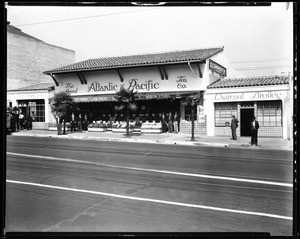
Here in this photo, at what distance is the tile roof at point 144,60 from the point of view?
885 inches

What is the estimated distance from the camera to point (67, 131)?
22.2m

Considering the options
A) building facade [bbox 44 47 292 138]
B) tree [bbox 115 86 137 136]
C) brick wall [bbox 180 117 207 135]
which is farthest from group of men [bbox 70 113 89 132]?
brick wall [bbox 180 117 207 135]

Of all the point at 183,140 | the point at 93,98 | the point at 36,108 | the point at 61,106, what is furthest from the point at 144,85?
the point at 36,108

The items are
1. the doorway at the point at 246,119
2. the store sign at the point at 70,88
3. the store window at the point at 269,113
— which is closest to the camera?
the store window at the point at 269,113

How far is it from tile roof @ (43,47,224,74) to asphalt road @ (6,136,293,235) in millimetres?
14044

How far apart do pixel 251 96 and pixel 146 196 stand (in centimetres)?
1686

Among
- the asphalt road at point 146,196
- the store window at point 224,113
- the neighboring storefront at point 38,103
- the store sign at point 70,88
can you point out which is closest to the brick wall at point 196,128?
the store window at point 224,113

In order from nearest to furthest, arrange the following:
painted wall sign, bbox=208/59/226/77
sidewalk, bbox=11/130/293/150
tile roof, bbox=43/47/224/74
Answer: sidewalk, bbox=11/130/293/150 → tile roof, bbox=43/47/224/74 → painted wall sign, bbox=208/59/226/77

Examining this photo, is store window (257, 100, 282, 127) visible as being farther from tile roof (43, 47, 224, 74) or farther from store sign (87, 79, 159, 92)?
store sign (87, 79, 159, 92)

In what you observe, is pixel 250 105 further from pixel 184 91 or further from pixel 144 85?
pixel 144 85

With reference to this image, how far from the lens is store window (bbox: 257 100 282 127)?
19.9 m

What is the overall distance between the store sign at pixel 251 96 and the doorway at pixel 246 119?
103 cm

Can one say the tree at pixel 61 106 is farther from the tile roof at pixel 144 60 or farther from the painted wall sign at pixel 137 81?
the painted wall sign at pixel 137 81

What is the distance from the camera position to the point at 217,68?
80.5ft
